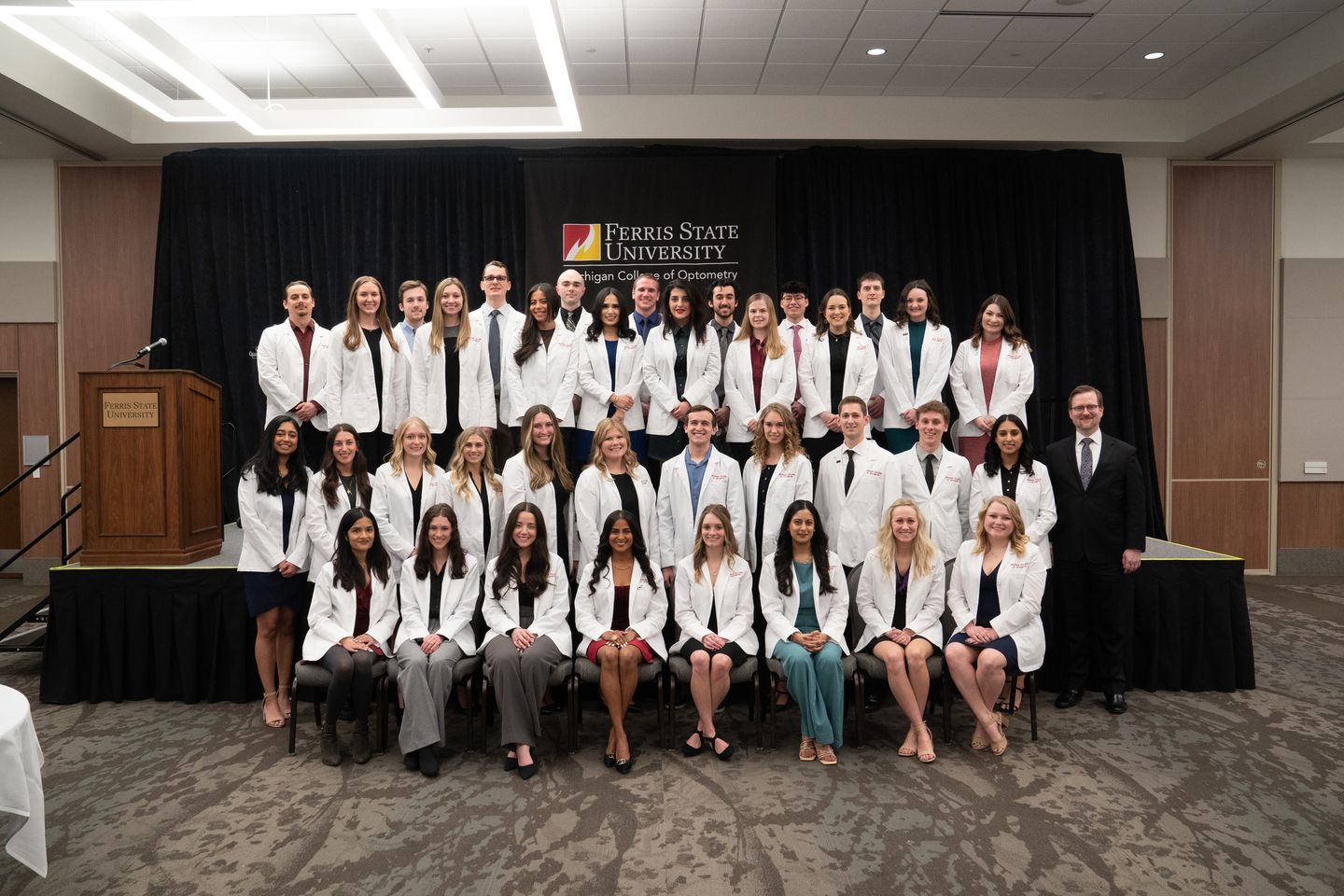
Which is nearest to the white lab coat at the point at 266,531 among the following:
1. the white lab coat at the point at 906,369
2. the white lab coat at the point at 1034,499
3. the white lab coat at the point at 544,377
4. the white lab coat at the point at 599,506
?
the white lab coat at the point at 544,377

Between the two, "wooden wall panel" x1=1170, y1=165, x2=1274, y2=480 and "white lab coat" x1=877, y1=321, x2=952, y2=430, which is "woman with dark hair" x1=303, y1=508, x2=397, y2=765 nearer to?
"white lab coat" x1=877, y1=321, x2=952, y2=430

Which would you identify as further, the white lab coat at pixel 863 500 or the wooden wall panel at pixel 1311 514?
the wooden wall panel at pixel 1311 514

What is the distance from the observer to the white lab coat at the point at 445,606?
405cm

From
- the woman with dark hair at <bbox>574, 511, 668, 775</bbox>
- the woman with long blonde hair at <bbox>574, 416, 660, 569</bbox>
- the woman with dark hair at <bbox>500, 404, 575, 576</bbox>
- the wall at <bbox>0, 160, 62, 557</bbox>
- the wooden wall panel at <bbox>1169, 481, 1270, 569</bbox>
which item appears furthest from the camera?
the wooden wall panel at <bbox>1169, 481, 1270, 569</bbox>

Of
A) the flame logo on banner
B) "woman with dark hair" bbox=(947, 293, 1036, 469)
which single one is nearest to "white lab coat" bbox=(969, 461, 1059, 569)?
"woman with dark hair" bbox=(947, 293, 1036, 469)

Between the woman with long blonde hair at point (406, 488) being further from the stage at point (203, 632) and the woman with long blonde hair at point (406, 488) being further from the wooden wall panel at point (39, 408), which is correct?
the wooden wall panel at point (39, 408)

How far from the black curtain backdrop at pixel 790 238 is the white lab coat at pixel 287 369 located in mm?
2648

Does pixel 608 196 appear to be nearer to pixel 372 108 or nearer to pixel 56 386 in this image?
pixel 372 108

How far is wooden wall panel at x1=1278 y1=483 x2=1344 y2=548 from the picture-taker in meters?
8.08

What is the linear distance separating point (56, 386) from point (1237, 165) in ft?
36.5

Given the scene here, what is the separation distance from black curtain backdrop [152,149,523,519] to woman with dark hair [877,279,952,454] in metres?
3.69

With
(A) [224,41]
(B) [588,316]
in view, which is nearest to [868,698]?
(B) [588,316]

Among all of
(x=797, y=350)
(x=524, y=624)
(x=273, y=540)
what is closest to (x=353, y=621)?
(x=273, y=540)

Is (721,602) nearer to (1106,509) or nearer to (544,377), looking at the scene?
(544,377)
